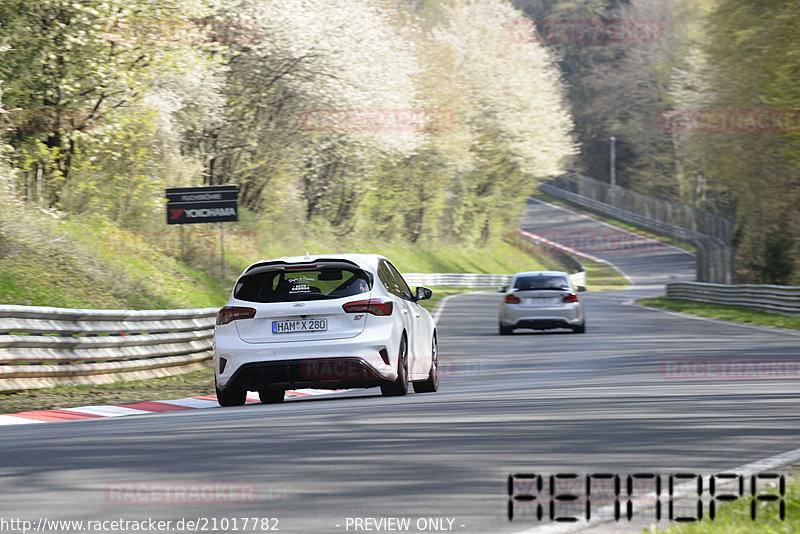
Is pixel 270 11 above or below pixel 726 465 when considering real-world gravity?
above

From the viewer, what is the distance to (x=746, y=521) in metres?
5.95

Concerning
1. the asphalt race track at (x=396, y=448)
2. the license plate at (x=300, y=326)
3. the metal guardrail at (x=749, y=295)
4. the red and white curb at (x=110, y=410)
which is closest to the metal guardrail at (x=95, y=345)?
the red and white curb at (x=110, y=410)

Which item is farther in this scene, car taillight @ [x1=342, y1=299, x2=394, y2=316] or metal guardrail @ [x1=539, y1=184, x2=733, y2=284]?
metal guardrail @ [x1=539, y1=184, x2=733, y2=284]

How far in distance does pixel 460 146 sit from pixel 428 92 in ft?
11.5

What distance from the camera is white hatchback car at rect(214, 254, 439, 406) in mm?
13305

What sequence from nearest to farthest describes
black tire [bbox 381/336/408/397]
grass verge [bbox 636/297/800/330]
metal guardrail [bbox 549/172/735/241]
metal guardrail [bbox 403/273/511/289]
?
black tire [bbox 381/336/408/397] < grass verge [bbox 636/297/800/330] < metal guardrail [bbox 403/273/511/289] < metal guardrail [bbox 549/172/735/241]

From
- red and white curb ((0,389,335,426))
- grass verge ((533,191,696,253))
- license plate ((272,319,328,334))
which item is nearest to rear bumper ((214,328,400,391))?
license plate ((272,319,328,334))

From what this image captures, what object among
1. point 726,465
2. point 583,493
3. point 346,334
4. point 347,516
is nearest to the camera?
point 347,516

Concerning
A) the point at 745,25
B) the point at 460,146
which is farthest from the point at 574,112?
the point at 745,25

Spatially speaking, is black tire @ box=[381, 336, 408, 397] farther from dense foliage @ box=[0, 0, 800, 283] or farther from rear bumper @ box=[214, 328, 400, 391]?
dense foliage @ box=[0, 0, 800, 283]

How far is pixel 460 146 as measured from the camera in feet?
228

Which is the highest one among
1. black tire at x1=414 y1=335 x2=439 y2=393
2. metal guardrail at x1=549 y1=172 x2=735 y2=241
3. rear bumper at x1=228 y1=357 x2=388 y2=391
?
metal guardrail at x1=549 y1=172 x2=735 y2=241

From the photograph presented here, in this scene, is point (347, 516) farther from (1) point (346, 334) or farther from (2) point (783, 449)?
(1) point (346, 334)

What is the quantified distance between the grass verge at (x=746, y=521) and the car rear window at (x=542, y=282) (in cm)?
2210
